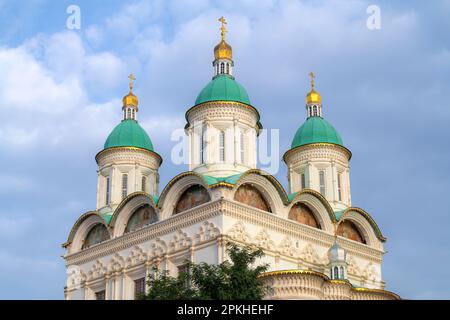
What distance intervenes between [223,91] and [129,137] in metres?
5.17

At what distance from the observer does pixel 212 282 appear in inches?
667

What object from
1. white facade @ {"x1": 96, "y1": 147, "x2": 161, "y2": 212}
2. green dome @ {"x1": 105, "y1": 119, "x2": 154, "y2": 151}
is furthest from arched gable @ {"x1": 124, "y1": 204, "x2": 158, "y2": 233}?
green dome @ {"x1": 105, "y1": 119, "x2": 154, "y2": 151}

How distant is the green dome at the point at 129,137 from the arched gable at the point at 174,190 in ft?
16.4

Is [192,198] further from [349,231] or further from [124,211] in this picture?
[349,231]

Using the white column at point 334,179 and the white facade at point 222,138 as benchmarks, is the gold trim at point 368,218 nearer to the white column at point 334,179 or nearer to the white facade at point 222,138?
the white column at point 334,179

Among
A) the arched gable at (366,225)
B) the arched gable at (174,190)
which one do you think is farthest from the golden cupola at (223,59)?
the arched gable at (366,225)

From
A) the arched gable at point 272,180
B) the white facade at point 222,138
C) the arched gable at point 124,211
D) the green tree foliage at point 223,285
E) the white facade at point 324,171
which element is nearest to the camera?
the green tree foliage at point 223,285

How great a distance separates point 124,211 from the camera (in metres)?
30.5

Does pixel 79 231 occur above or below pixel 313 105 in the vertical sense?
below

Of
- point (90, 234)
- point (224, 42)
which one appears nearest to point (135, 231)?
point (90, 234)

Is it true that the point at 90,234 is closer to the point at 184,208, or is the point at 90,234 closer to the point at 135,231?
the point at 135,231

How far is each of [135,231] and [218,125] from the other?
192 inches

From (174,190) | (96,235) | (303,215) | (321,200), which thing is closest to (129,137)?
(96,235)

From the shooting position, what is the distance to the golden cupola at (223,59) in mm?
31719
